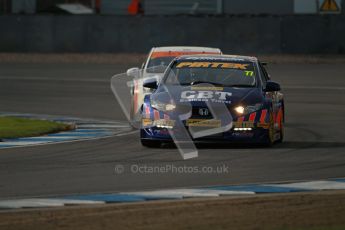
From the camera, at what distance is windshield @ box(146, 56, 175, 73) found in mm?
19844

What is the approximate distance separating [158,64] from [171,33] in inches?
827

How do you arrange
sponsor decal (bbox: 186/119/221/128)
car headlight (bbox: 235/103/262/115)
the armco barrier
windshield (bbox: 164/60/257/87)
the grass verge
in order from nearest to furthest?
1. sponsor decal (bbox: 186/119/221/128)
2. car headlight (bbox: 235/103/262/115)
3. windshield (bbox: 164/60/257/87)
4. the grass verge
5. the armco barrier

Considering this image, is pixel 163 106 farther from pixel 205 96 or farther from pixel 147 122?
pixel 205 96

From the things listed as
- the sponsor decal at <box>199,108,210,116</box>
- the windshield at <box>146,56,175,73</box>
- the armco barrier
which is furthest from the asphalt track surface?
the armco barrier

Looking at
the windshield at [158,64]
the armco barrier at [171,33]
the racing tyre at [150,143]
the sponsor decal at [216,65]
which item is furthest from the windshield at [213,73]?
the armco barrier at [171,33]

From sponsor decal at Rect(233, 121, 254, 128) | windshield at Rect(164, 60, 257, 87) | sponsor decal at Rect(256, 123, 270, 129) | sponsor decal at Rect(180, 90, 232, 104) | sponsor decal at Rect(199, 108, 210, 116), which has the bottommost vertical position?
sponsor decal at Rect(256, 123, 270, 129)

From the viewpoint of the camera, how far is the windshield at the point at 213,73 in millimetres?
16188

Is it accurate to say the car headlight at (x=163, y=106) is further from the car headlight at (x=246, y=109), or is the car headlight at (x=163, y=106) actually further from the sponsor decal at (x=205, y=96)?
the car headlight at (x=246, y=109)

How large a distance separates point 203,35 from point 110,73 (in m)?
5.57

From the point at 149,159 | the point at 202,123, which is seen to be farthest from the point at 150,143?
the point at 149,159

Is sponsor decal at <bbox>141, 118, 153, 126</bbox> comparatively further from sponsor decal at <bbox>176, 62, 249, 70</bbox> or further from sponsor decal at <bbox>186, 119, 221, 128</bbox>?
sponsor decal at <bbox>176, 62, 249, 70</bbox>

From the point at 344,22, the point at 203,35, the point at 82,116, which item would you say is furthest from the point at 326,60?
the point at 82,116

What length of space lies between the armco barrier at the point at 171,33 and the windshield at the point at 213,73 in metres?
23.5

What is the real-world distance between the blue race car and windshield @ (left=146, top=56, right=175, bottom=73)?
372cm
